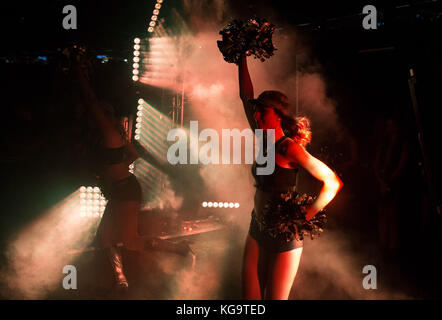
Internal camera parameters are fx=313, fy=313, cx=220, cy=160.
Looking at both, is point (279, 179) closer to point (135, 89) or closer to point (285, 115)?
point (285, 115)

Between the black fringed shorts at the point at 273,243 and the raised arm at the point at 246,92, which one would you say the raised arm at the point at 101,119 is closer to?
the raised arm at the point at 246,92

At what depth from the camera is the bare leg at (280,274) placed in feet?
8.61

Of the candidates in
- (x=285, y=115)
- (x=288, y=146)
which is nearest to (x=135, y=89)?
(x=285, y=115)

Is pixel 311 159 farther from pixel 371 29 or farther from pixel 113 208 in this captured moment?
pixel 371 29

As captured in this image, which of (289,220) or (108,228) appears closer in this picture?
(289,220)

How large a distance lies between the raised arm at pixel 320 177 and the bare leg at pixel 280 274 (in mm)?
374

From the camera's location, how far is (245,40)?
10.7 ft

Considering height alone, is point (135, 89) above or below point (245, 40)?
Result: below

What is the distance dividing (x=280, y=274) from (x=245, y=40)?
7.60ft

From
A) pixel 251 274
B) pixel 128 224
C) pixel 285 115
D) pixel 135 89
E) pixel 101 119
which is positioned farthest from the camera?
pixel 135 89

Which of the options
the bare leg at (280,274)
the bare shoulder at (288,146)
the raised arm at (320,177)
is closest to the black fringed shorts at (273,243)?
the bare leg at (280,274)

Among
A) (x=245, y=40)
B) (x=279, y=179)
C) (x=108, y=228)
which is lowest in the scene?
(x=108, y=228)
